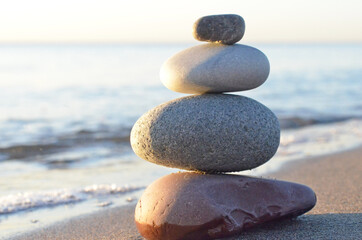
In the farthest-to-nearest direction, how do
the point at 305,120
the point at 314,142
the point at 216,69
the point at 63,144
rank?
1. the point at 305,120
2. the point at 63,144
3. the point at 314,142
4. the point at 216,69

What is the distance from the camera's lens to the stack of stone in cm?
426

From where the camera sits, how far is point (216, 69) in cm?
455

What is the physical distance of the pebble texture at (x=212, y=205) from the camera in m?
4.21

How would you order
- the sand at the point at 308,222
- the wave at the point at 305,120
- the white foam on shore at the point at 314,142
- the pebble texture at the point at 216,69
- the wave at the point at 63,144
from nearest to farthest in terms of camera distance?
the sand at the point at 308,222, the pebble texture at the point at 216,69, the white foam on shore at the point at 314,142, the wave at the point at 63,144, the wave at the point at 305,120

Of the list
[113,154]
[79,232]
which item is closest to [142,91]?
[113,154]

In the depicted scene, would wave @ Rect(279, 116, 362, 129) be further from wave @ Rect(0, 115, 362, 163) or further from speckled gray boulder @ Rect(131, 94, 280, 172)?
speckled gray boulder @ Rect(131, 94, 280, 172)

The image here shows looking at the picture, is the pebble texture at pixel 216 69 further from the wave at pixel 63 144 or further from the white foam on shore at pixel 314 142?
the wave at pixel 63 144

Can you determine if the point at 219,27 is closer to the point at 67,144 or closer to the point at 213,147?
the point at 213,147

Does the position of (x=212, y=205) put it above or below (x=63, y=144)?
above

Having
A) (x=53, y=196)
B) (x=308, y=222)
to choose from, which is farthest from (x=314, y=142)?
(x=308, y=222)

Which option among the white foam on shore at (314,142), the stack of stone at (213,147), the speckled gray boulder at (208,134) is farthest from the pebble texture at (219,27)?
the white foam on shore at (314,142)

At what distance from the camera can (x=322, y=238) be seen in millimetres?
4203

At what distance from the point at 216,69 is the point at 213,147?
26.8 inches

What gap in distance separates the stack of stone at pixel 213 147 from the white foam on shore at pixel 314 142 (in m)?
2.96
